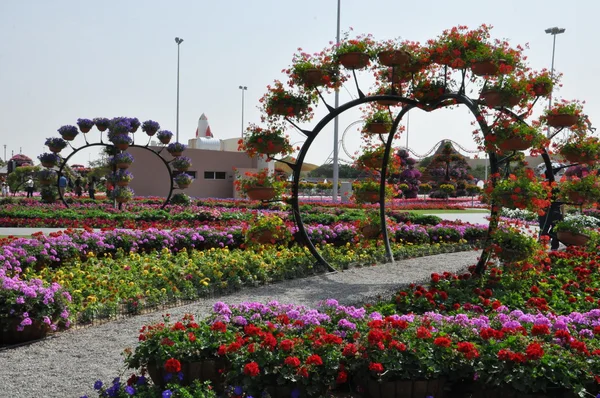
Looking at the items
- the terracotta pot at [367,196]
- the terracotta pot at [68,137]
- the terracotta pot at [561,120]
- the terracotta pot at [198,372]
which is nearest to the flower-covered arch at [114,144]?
the terracotta pot at [68,137]

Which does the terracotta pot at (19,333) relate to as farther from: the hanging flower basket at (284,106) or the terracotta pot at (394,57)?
the terracotta pot at (394,57)

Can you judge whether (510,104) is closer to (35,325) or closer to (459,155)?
(35,325)

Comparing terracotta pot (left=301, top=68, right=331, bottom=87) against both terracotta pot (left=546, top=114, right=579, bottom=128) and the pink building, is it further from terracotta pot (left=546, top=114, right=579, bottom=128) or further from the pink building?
the pink building

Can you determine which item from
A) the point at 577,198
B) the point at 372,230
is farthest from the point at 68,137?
the point at 577,198

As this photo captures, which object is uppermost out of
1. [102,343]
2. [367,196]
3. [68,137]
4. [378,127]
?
[68,137]

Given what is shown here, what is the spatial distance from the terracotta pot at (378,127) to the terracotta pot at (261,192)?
7.97 ft

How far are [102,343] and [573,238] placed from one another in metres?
7.67

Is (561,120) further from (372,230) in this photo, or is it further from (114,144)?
(114,144)

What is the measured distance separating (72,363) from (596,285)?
19.1 ft

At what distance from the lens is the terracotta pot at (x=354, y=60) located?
8.11 meters

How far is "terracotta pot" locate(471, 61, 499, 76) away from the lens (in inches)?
289

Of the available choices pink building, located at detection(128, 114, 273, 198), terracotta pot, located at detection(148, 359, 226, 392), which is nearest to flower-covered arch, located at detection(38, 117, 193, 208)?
pink building, located at detection(128, 114, 273, 198)

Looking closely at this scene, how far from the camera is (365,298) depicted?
661cm

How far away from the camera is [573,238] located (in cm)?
934
